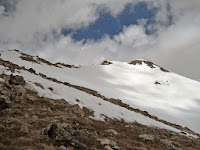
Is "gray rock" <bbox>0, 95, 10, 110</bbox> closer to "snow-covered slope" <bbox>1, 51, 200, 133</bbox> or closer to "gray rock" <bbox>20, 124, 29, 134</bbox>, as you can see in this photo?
"gray rock" <bbox>20, 124, 29, 134</bbox>

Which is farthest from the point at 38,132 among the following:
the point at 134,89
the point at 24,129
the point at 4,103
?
the point at 134,89

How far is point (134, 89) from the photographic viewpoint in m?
54.9

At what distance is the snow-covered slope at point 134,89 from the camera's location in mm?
24236

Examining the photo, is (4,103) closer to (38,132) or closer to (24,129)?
(24,129)

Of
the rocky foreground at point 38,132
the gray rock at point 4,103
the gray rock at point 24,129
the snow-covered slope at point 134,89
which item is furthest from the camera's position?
the snow-covered slope at point 134,89

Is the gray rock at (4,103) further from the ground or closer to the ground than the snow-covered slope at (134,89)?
closer to the ground

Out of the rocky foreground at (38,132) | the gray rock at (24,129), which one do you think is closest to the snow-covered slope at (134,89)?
the rocky foreground at (38,132)

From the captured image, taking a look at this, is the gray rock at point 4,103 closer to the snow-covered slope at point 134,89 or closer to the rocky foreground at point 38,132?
the rocky foreground at point 38,132

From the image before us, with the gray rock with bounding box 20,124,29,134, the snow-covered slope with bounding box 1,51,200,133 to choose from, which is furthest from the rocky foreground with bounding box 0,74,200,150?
the snow-covered slope with bounding box 1,51,200,133

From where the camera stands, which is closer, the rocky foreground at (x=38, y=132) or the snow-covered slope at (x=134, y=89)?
the rocky foreground at (x=38, y=132)

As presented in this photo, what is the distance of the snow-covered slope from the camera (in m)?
24.2

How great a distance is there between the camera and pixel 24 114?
1159 centimetres

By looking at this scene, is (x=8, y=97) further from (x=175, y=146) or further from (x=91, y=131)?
(x=175, y=146)

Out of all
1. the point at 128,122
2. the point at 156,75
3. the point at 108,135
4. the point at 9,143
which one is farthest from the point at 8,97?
the point at 156,75
